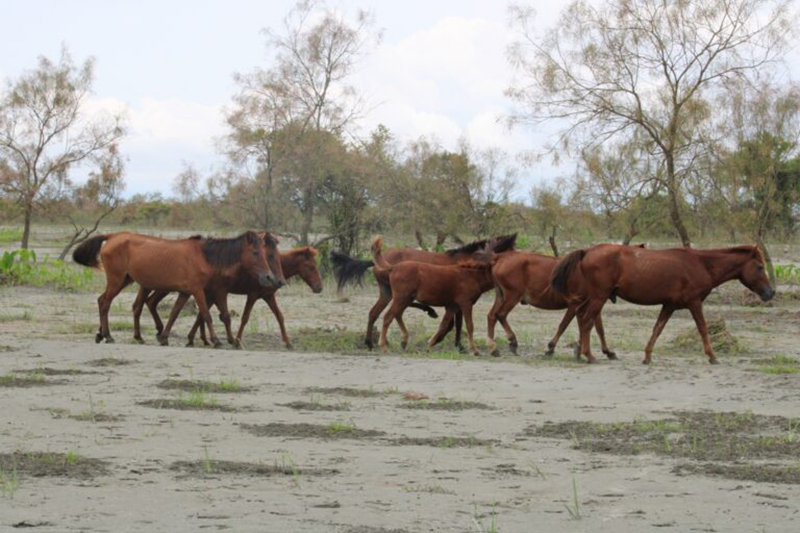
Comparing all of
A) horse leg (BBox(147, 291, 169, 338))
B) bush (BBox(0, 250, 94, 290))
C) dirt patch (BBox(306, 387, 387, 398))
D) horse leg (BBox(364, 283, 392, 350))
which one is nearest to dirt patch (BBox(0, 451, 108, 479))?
dirt patch (BBox(306, 387, 387, 398))

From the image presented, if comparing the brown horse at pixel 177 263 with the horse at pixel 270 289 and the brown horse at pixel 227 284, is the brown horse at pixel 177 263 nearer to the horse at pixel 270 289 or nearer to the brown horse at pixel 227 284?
the brown horse at pixel 227 284

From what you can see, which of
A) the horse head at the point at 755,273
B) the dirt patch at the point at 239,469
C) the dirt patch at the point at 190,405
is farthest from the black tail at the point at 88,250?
the dirt patch at the point at 239,469

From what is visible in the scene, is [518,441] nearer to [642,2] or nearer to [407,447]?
[407,447]

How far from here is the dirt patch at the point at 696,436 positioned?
923 centimetres

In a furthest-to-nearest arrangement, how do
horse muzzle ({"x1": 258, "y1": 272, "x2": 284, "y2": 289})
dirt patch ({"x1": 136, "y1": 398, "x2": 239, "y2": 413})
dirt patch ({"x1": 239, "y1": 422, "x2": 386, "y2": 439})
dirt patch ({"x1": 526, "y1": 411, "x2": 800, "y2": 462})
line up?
horse muzzle ({"x1": 258, "y1": 272, "x2": 284, "y2": 289})
dirt patch ({"x1": 136, "y1": 398, "x2": 239, "y2": 413})
dirt patch ({"x1": 239, "y1": 422, "x2": 386, "y2": 439})
dirt patch ({"x1": 526, "y1": 411, "x2": 800, "y2": 462})

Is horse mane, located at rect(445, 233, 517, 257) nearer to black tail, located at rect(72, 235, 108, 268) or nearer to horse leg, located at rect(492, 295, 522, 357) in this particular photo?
horse leg, located at rect(492, 295, 522, 357)

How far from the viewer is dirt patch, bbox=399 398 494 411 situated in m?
11.6

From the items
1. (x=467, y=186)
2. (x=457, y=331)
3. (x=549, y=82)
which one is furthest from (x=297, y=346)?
(x=467, y=186)

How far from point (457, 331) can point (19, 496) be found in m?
10.4

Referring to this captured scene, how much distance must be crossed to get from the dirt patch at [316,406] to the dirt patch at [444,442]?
1753 millimetres

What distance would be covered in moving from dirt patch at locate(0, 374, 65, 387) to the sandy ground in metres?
0.10

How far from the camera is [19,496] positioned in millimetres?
7297

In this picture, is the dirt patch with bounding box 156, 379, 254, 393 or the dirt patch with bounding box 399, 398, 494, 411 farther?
the dirt patch with bounding box 156, 379, 254, 393

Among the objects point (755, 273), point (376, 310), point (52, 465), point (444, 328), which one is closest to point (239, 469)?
point (52, 465)
